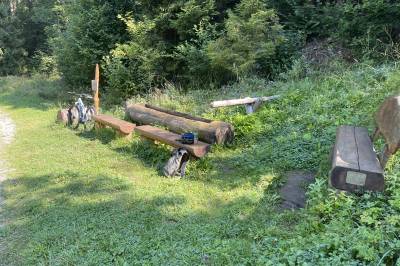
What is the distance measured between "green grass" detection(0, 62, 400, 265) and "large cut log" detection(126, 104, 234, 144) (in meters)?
0.28

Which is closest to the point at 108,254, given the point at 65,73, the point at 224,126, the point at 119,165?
the point at 119,165

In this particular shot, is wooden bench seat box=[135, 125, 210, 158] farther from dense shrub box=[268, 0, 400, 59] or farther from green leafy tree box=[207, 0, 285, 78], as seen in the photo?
dense shrub box=[268, 0, 400, 59]

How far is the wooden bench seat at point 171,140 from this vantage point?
636 centimetres

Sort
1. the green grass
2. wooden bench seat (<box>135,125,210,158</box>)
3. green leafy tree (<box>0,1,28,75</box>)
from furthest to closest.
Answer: green leafy tree (<box>0,1,28,75</box>) < wooden bench seat (<box>135,125,210,158</box>) < the green grass

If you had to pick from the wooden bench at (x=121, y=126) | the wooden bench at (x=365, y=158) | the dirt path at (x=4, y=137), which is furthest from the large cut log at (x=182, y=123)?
the dirt path at (x=4, y=137)

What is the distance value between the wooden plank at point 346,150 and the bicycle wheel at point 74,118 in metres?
7.34

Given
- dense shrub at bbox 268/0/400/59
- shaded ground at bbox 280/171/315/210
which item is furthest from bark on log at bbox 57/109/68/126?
shaded ground at bbox 280/171/315/210

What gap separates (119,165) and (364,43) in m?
6.41

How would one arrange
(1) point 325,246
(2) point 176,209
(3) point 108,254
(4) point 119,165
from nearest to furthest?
1. (1) point 325,246
2. (3) point 108,254
3. (2) point 176,209
4. (4) point 119,165

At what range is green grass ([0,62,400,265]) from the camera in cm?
346

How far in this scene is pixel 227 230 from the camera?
4.25m

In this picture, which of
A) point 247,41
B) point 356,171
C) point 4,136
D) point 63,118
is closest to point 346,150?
point 356,171

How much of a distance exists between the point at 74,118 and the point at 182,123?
13.3ft

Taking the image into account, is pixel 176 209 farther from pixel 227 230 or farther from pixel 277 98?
pixel 277 98
